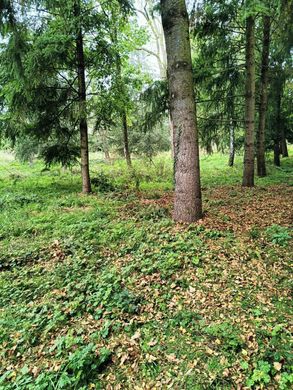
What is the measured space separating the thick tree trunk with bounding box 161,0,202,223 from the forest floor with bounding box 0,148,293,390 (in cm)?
80

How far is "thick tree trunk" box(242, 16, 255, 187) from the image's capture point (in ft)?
26.1

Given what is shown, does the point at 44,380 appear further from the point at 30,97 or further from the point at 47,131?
the point at 47,131

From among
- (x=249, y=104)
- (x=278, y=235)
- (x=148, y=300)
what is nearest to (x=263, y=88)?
(x=249, y=104)

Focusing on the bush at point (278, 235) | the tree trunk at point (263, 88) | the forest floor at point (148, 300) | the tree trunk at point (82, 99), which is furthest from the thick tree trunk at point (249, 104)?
the tree trunk at point (82, 99)

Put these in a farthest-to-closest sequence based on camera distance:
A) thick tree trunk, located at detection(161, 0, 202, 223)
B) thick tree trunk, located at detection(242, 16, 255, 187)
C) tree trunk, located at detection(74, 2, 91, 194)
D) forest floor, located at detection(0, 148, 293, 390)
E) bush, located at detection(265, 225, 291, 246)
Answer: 1. thick tree trunk, located at detection(242, 16, 255, 187)
2. tree trunk, located at detection(74, 2, 91, 194)
3. thick tree trunk, located at detection(161, 0, 202, 223)
4. bush, located at detection(265, 225, 291, 246)
5. forest floor, located at detection(0, 148, 293, 390)

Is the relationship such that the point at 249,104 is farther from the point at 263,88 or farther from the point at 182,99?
the point at 182,99

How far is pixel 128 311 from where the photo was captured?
3.28m

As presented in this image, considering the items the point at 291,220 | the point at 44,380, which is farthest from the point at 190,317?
the point at 291,220

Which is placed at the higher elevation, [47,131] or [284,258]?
[47,131]

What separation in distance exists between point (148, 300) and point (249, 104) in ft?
23.3

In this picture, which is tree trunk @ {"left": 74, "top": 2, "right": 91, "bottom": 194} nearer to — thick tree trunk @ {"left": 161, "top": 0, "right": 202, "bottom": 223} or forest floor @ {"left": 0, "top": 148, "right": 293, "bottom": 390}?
forest floor @ {"left": 0, "top": 148, "right": 293, "bottom": 390}

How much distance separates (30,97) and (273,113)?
36.2ft

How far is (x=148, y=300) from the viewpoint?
135 inches

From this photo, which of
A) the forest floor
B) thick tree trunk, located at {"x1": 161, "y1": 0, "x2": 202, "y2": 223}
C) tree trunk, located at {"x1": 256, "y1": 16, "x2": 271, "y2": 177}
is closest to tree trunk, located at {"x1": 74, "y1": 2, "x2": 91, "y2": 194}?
the forest floor
